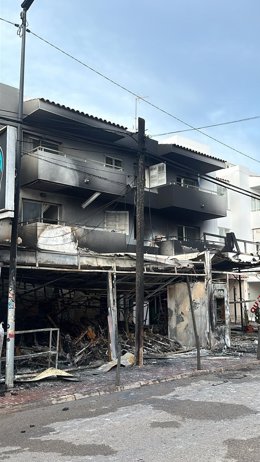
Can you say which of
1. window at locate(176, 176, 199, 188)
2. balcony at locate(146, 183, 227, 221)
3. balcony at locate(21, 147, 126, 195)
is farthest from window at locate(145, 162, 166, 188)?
window at locate(176, 176, 199, 188)

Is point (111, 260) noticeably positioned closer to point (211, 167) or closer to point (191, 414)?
point (191, 414)

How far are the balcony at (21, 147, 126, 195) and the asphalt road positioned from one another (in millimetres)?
12781

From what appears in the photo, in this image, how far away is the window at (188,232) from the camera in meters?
28.9

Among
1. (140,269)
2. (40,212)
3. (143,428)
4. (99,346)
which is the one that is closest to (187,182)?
(40,212)

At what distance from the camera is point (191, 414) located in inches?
303

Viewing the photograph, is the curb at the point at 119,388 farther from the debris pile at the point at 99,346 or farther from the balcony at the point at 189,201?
the balcony at the point at 189,201

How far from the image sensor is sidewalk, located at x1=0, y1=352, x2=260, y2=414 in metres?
9.55

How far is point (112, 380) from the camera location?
11.6 meters

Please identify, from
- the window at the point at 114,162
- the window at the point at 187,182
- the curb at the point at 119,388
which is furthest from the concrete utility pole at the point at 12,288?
the window at the point at 187,182

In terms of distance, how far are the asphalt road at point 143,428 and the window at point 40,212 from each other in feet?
41.3

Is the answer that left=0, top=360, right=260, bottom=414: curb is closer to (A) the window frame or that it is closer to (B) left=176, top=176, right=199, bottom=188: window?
(A) the window frame


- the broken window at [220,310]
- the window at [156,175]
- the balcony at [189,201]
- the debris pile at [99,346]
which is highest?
the window at [156,175]

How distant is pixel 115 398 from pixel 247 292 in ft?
102

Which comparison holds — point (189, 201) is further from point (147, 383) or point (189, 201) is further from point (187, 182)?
point (147, 383)
